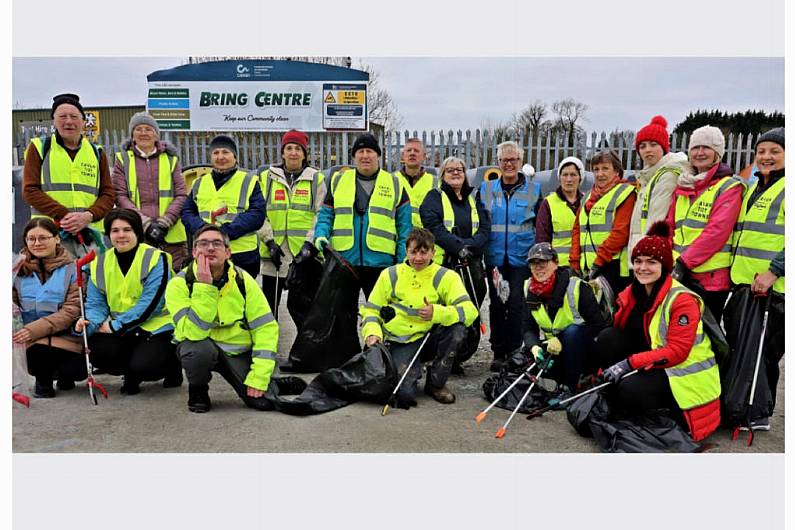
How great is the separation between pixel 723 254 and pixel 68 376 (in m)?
4.29

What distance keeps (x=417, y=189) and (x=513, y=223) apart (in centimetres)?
81

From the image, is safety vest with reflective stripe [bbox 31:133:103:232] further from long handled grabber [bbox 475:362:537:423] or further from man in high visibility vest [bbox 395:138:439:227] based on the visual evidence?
long handled grabber [bbox 475:362:537:423]

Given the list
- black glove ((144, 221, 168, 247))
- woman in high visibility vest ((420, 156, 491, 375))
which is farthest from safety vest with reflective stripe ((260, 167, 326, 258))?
woman in high visibility vest ((420, 156, 491, 375))

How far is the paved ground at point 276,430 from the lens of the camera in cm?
337

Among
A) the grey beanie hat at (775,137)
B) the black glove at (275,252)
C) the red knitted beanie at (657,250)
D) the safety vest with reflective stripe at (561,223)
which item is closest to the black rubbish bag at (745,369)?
the red knitted beanie at (657,250)

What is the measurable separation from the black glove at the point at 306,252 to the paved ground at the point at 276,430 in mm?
1258

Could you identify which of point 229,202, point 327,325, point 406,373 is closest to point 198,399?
point 327,325

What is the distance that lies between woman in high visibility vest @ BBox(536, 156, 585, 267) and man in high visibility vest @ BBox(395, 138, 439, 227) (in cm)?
91

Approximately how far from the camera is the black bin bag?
3.57 metres

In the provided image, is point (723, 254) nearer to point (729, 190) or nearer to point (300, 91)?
point (729, 190)

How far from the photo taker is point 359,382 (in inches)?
159

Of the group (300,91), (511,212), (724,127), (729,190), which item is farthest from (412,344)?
(724,127)

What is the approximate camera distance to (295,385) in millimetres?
4277

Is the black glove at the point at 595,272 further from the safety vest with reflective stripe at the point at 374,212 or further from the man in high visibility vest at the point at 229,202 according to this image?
the man in high visibility vest at the point at 229,202
